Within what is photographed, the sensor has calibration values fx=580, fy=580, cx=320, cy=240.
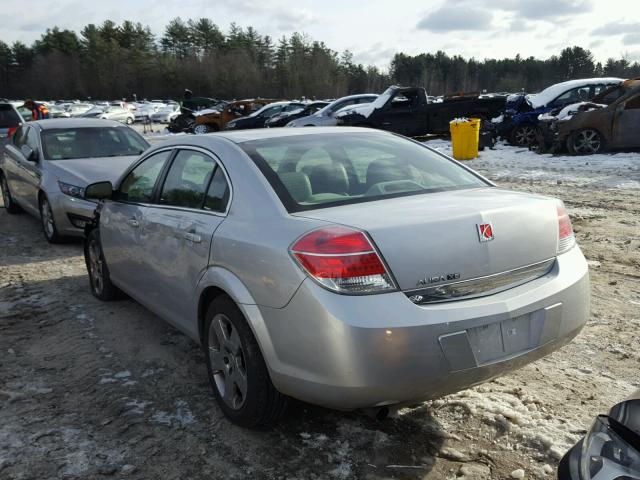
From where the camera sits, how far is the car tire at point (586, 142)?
536 inches

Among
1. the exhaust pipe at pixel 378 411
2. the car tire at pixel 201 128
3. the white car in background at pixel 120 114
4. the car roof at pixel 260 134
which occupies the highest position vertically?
the car roof at pixel 260 134

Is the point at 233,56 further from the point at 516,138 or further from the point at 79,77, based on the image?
the point at 516,138

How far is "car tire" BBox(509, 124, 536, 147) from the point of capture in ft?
53.6

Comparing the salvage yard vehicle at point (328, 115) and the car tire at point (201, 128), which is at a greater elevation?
the salvage yard vehicle at point (328, 115)

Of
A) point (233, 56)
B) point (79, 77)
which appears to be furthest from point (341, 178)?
point (79, 77)

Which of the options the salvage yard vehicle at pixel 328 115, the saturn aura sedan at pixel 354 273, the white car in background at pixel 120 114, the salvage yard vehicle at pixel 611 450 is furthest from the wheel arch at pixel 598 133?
the white car in background at pixel 120 114

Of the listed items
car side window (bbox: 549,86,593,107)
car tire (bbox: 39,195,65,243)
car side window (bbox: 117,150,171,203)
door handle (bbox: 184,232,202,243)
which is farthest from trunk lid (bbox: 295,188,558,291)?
car side window (bbox: 549,86,593,107)

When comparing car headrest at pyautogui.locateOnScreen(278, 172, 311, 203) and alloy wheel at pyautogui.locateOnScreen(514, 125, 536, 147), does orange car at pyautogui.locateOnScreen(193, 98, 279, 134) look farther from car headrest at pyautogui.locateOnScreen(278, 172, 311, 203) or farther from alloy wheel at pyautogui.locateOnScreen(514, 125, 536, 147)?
car headrest at pyautogui.locateOnScreen(278, 172, 311, 203)

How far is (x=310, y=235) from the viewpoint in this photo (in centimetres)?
258

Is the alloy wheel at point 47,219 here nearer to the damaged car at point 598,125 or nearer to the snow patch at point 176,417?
the snow patch at point 176,417

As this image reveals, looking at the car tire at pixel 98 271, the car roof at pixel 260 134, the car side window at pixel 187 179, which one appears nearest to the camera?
the car side window at pixel 187 179

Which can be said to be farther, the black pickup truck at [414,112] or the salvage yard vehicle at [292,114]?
the salvage yard vehicle at [292,114]

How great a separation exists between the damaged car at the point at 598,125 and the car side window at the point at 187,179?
12065mm

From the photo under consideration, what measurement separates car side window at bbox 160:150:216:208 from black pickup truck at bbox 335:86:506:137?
14048 mm
